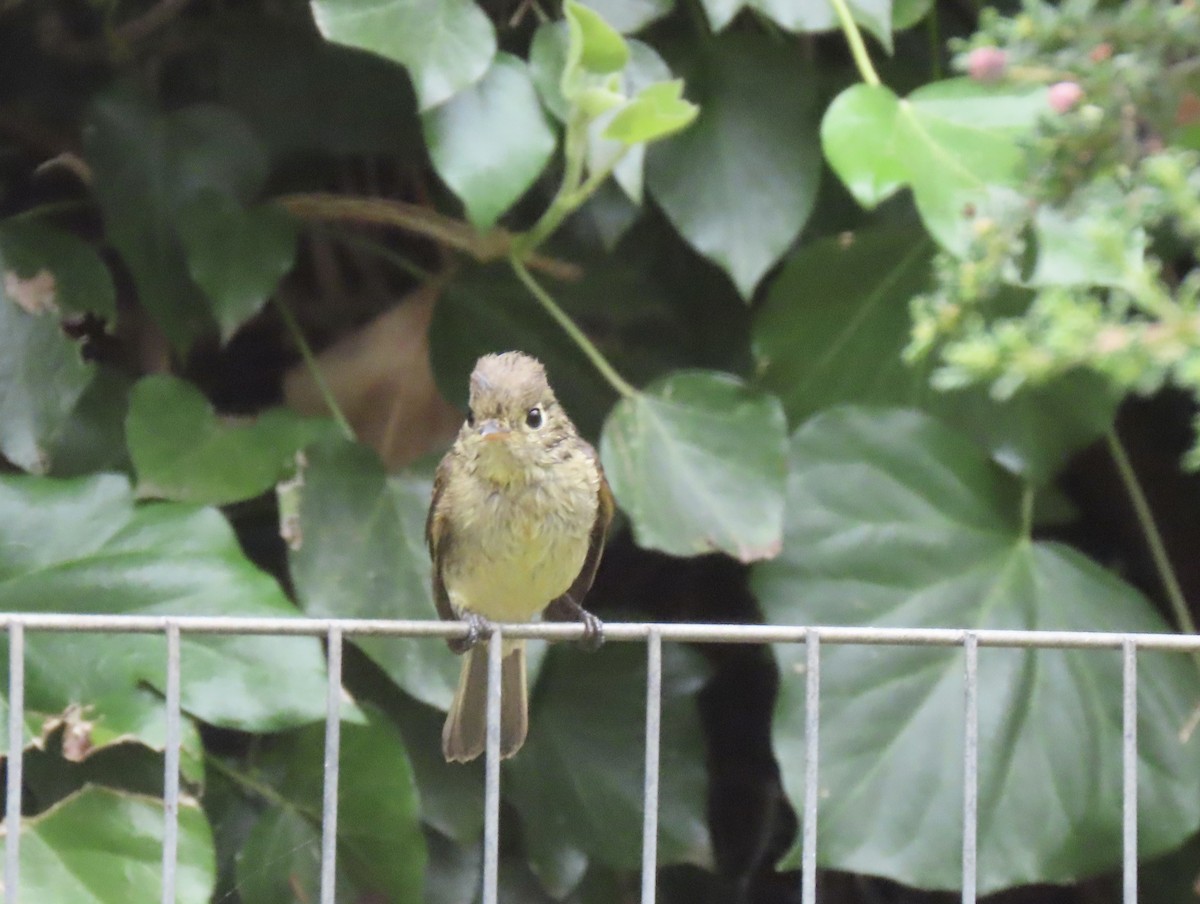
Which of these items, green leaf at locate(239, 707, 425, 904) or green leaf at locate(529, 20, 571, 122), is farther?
green leaf at locate(529, 20, 571, 122)

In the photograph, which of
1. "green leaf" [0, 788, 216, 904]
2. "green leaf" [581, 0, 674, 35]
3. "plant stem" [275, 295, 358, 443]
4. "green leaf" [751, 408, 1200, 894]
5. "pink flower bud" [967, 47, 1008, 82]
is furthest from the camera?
"plant stem" [275, 295, 358, 443]

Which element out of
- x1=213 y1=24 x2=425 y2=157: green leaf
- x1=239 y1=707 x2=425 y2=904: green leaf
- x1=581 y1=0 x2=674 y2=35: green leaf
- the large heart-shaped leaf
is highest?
x1=581 y1=0 x2=674 y2=35: green leaf

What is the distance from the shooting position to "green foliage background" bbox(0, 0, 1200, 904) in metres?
1.80

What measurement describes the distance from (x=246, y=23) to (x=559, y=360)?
65 centimetres

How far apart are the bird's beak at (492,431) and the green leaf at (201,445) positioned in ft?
0.94

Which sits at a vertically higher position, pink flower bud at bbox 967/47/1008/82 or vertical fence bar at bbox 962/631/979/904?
pink flower bud at bbox 967/47/1008/82

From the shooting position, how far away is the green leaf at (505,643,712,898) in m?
2.10

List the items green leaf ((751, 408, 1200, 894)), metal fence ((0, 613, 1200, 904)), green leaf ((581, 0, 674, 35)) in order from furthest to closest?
green leaf ((581, 0, 674, 35))
green leaf ((751, 408, 1200, 894))
metal fence ((0, 613, 1200, 904))

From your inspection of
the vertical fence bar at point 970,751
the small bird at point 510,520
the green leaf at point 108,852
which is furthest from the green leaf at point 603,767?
the vertical fence bar at point 970,751

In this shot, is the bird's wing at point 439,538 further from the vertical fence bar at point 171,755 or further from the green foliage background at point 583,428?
the vertical fence bar at point 171,755

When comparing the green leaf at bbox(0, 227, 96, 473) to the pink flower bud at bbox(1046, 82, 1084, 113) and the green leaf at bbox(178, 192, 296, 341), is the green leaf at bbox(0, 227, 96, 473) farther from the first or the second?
the pink flower bud at bbox(1046, 82, 1084, 113)

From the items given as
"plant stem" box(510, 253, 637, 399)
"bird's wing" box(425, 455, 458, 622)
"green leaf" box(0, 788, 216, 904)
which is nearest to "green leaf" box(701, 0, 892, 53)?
"plant stem" box(510, 253, 637, 399)

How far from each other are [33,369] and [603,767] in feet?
2.85

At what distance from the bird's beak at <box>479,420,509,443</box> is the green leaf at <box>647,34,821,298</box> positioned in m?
0.41
